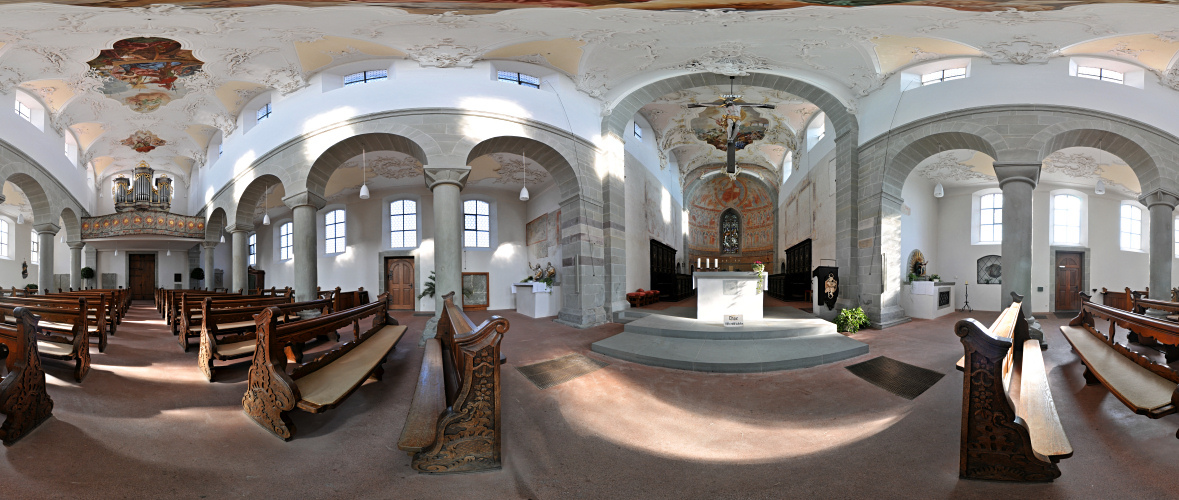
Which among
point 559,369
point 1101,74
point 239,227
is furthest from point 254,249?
point 1101,74

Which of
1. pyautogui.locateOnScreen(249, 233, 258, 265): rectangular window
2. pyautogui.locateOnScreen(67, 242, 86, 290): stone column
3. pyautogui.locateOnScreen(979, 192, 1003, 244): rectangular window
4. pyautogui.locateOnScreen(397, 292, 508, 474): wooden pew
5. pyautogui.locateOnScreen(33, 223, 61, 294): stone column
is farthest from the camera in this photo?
pyautogui.locateOnScreen(249, 233, 258, 265): rectangular window

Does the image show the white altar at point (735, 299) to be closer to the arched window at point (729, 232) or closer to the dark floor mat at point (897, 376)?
the dark floor mat at point (897, 376)

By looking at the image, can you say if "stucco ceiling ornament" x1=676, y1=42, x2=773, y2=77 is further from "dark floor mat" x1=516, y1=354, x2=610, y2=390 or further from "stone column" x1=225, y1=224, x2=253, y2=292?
"stone column" x1=225, y1=224, x2=253, y2=292

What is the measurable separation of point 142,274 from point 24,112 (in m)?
9.06

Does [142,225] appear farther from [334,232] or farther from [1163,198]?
[1163,198]

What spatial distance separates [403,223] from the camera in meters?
14.5

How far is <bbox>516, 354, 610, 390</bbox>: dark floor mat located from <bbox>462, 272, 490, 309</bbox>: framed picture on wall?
8.44 metres

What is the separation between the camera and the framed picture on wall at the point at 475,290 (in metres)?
14.0

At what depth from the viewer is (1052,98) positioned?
7.91 metres

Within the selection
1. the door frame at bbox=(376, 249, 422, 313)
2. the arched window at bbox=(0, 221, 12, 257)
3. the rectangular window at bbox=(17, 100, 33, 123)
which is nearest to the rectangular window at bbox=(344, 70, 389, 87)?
the door frame at bbox=(376, 249, 422, 313)

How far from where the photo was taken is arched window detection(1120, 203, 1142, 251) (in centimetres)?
1360

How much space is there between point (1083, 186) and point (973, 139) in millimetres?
8720

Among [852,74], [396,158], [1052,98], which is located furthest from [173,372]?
[1052,98]

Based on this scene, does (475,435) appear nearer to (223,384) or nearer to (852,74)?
(223,384)
